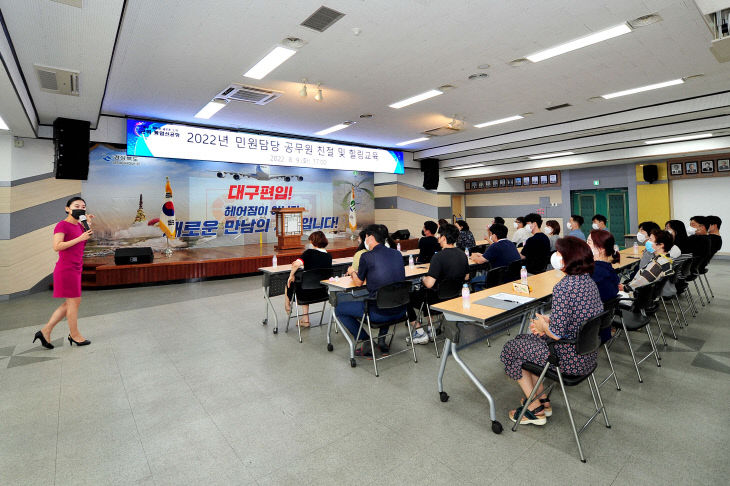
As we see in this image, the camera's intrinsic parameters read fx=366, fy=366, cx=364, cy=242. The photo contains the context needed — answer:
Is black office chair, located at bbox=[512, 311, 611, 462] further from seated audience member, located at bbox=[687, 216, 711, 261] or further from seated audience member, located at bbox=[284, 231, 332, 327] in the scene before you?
seated audience member, located at bbox=[687, 216, 711, 261]

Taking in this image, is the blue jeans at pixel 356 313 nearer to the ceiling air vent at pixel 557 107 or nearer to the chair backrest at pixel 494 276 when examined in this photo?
the chair backrest at pixel 494 276

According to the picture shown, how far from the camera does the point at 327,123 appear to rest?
7.91 meters

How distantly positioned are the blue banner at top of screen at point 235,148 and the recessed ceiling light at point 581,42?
17.9 ft

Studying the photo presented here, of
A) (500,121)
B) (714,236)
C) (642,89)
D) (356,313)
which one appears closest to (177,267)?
(356,313)

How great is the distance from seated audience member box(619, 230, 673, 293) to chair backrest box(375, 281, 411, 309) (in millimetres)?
2107

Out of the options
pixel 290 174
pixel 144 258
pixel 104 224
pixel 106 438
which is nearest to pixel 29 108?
pixel 144 258

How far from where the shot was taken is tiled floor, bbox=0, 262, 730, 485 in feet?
6.98

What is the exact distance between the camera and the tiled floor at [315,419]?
2129 mm

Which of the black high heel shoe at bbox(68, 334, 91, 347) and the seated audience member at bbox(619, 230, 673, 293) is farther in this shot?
the black high heel shoe at bbox(68, 334, 91, 347)

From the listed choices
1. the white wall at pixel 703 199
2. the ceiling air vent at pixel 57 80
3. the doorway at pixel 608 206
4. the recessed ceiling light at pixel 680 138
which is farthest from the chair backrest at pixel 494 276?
the white wall at pixel 703 199

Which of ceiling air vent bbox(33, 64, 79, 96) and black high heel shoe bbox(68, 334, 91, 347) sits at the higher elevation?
ceiling air vent bbox(33, 64, 79, 96)

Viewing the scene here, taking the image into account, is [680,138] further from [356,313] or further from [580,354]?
[356,313]

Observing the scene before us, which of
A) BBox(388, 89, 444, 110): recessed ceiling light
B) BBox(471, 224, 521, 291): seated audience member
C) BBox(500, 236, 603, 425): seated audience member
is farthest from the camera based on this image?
BBox(388, 89, 444, 110): recessed ceiling light

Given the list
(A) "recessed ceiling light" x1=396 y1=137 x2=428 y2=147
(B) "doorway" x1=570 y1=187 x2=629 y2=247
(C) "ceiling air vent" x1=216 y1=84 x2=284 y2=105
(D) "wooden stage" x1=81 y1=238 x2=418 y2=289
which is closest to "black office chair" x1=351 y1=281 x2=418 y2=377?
(C) "ceiling air vent" x1=216 y1=84 x2=284 y2=105
